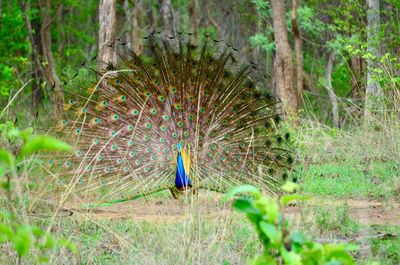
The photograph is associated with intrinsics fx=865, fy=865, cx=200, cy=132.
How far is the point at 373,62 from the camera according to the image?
1375 centimetres

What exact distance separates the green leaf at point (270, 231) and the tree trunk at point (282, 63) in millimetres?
12103

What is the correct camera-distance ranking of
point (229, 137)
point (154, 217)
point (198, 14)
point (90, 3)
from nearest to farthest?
point (154, 217) < point (229, 137) < point (90, 3) < point (198, 14)

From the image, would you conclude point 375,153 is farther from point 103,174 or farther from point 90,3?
point 90,3

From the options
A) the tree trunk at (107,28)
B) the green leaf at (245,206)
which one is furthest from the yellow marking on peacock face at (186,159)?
the green leaf at (245,206)

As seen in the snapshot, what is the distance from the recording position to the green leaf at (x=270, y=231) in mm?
3680

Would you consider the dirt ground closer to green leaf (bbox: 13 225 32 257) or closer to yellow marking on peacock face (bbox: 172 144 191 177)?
yellow marking on peacock face (bbox: 172 144 191 177)

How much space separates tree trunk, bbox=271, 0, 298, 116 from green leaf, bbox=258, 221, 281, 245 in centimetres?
1210

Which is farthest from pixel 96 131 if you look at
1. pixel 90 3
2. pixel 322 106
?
pixel 90 3

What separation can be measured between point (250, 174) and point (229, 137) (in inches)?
26.3

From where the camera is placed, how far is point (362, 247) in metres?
6.14

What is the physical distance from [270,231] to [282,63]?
12.7m

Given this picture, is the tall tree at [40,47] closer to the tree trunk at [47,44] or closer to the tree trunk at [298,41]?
the tree trunk at [47,44]

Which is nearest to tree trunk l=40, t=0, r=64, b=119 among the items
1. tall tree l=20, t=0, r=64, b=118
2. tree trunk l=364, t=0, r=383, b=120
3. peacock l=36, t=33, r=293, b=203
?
tall tree l=20, t=0, r=64, b=118

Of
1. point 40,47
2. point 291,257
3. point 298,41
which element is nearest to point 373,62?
point 298,41
